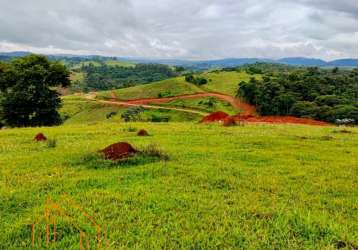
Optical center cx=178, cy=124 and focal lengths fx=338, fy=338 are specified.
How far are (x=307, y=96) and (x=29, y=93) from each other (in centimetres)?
5286

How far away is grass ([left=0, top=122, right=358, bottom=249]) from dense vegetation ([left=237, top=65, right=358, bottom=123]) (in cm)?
4534

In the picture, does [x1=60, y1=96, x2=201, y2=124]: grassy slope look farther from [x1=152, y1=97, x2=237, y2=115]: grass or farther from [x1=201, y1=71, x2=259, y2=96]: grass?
[x1=201, y1=71, x2=259, y2=96]: grass

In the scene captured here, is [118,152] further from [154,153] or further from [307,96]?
[307,96]

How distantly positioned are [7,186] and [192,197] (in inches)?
184

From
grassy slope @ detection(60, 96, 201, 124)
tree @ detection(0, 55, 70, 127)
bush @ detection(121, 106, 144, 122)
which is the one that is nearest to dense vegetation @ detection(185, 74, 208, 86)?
grassy slope @ detection(60, 96, 201, 124)

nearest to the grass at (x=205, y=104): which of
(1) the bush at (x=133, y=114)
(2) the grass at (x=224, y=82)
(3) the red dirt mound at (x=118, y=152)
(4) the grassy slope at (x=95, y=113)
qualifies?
(4) the grassy slope at (x=95, y=113)

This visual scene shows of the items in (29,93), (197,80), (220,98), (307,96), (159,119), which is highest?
(29,93)

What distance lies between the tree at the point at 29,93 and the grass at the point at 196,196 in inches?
865

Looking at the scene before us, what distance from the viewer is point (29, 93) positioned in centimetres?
3388

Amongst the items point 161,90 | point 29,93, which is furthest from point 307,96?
point 29,93

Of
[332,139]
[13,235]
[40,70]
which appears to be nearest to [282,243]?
[13,235]

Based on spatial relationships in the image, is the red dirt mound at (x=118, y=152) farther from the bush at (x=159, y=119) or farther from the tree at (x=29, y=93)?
the bush at (x=159, y=119)

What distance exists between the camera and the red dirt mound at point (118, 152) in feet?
36.8

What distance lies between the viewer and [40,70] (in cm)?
3494
